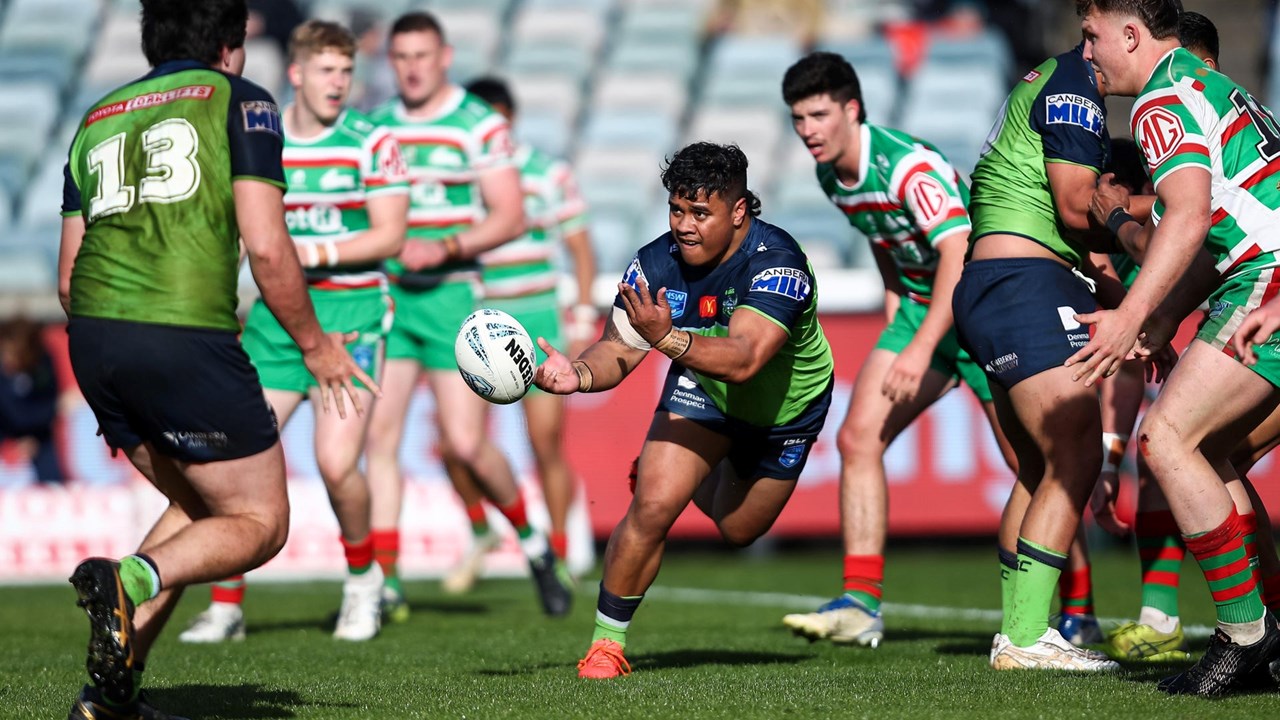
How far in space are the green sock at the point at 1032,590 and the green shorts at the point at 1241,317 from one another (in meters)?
1.06

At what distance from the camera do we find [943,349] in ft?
23.5

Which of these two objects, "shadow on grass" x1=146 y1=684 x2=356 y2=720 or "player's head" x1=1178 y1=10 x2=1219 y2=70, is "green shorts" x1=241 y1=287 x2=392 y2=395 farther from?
"player's head" x1=1178 y1=10 x2=1219 y2=70

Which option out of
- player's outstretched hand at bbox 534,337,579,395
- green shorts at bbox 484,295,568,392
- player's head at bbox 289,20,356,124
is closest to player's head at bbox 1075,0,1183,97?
player's outstretched hand at bbox 534,337,579,395

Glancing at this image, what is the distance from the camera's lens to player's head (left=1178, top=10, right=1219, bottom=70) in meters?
6.03

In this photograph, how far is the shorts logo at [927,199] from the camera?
6.82 m

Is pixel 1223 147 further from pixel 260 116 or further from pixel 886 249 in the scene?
pixel 260 116

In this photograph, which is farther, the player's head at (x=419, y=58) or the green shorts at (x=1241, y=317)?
the player's head at (x=419, y=58)

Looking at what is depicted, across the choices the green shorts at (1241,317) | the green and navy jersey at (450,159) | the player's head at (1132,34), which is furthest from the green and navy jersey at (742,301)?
the green and navy jersey at (450,159)

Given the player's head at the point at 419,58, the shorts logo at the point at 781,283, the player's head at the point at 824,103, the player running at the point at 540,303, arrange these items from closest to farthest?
1. the shorts logo at the point at 781,283
2. the player's head at the point at 824,103
3. the player's head at the point at 419,58
4. the player running at the point at 540,303

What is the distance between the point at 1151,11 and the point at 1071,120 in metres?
0.58

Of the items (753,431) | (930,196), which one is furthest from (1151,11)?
(753,431)

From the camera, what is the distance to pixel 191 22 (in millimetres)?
5008

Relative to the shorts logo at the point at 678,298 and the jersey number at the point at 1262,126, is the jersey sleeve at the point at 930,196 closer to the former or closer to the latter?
the shorts logo at the point at 678,298

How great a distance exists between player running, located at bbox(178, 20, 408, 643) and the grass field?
0.30m
